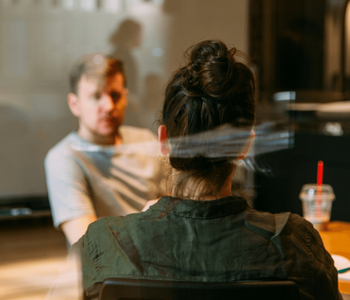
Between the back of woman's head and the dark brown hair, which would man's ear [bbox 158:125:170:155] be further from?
the dark brown hair

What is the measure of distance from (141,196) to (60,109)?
253 mm

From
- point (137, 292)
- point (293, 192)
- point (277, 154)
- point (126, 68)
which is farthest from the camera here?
point (293, 192)

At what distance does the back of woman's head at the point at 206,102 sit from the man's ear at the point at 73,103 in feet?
0.79

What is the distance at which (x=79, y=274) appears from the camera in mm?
601

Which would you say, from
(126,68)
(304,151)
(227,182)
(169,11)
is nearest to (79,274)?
(227,182)

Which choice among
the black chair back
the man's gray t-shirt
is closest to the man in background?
the man's gray t-shirt

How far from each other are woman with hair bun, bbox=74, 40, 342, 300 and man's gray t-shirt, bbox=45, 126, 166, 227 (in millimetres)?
150

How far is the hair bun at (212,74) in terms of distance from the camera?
572 mm

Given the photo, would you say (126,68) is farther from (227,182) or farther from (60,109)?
(227,182)

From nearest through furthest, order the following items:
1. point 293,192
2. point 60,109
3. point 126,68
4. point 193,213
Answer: point 193,213 < point 60,109 < point 126,68 < point 293,192

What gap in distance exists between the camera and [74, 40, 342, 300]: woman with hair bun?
54 cm

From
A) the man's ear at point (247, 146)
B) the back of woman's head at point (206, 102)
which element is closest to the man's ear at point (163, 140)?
the back of woman's head at point (206, 102)

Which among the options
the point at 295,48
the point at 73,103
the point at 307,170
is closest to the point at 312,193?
the point at 307,170

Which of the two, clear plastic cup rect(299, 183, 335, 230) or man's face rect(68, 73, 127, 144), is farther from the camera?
clear plastic cup rect(299, 183, 335, 230)
